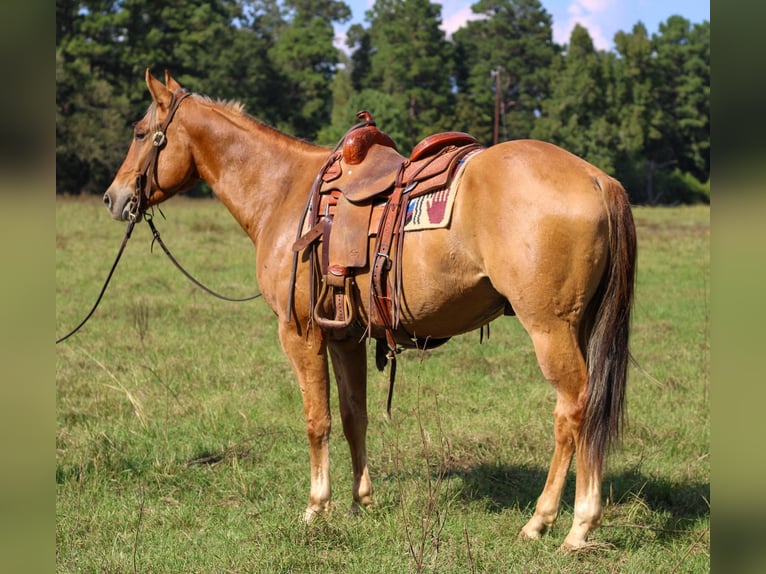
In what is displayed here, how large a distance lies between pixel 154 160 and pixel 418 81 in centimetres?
5283

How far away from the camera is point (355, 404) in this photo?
4.66 m

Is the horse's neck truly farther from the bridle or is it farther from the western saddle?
the western saddle

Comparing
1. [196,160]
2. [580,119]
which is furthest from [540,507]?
[580,119]

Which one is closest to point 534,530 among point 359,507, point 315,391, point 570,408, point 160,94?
point 570,408

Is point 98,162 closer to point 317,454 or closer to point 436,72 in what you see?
point 436,72

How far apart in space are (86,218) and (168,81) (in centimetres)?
1519

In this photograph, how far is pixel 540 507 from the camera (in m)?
3.89

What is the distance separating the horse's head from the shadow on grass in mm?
2621

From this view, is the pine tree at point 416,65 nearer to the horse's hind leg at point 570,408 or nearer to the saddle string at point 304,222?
the saddle string at point 304,222

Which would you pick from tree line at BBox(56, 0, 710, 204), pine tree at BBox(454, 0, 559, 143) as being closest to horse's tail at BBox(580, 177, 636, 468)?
tree line at BBox(56, 0, 710, 204)

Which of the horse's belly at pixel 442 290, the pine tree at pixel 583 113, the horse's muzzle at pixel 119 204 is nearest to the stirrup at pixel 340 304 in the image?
the horse's belly at pixel 442 290

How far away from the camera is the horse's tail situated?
3.64 metres

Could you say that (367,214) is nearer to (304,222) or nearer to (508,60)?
(304,222)
